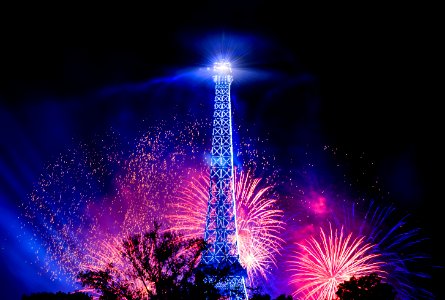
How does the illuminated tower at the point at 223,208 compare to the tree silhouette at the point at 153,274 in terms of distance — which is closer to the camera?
the tree silhouette at the point at 153,274

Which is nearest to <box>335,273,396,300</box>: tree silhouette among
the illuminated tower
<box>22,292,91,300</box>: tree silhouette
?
the illuminated tower

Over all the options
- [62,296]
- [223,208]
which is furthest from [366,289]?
[62,296]

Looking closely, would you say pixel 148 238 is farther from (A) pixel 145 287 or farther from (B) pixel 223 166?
(B) pixel 223 166

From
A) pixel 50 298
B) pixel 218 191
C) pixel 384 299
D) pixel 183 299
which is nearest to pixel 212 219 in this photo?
pixel 218 191

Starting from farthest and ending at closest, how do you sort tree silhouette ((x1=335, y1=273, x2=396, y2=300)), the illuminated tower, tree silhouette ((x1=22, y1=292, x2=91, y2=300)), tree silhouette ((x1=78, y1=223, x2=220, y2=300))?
1. tree silhouette ((x1=22, y1=292, x2=91, y2=300))
2. tree silhouette ((x1=335, y1=273, x2=396, y2=300))
3. the illuminated tower
4. tree silhouette ((x1=78, y1=223, x2=220, y2=300))

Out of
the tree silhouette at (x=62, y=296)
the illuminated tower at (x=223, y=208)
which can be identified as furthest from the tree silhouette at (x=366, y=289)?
the tree silhouette at (x=62, y=296)

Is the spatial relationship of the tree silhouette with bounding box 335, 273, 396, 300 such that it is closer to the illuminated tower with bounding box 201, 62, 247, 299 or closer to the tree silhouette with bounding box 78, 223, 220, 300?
the illuminated tower with bounding box 201, 62, 247, 299

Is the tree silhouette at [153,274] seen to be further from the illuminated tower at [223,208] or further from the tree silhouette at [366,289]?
the tree silhouette at [366,289]
